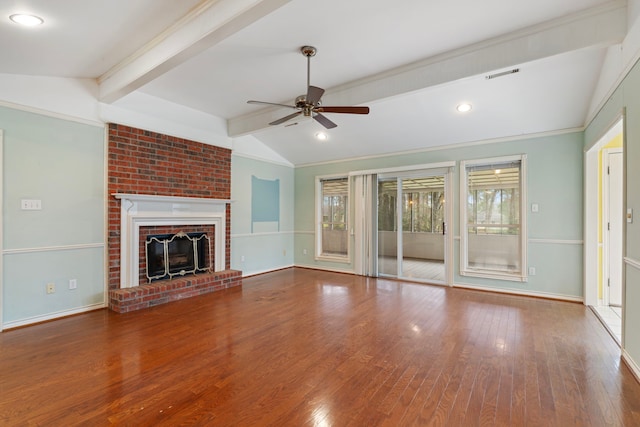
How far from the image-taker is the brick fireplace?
13.1ft

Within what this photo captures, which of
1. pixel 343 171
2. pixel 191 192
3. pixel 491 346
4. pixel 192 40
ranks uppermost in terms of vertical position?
pixel 192 40

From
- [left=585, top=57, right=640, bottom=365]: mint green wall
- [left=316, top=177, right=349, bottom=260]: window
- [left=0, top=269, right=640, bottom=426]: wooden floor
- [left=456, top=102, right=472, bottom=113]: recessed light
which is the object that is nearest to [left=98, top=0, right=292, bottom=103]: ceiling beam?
[left=0, top=269, right=640, bottom=426]: wooden floor

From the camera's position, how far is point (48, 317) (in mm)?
3484

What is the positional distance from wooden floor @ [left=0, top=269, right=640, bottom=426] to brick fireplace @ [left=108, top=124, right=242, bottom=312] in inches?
18.3

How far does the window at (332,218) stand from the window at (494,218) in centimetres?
241

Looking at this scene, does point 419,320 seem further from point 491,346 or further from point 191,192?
point 191,192

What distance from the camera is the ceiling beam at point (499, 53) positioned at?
245 cm

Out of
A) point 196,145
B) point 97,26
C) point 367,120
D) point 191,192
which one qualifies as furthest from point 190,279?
point 367,120

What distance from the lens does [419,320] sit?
355 cm

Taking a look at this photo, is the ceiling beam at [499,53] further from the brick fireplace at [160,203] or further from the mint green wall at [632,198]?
the brick fireplace at [160,203]

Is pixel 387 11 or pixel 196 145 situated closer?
pixel 387 11

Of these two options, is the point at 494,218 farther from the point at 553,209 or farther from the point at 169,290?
the point at 169,290

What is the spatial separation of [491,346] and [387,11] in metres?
3.11

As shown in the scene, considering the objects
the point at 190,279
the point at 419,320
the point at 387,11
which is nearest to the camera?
the point at 387,11
